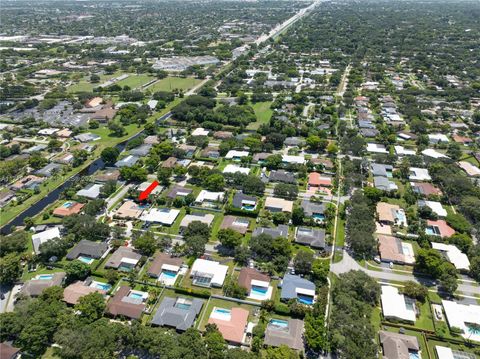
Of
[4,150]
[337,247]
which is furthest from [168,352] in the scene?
[4,150]

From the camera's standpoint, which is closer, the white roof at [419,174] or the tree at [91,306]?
the tree at [91,306]

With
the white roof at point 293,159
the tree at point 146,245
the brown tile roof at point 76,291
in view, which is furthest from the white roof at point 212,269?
the white roof at point 293,159

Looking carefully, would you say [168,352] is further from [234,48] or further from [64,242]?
A: [234,48]

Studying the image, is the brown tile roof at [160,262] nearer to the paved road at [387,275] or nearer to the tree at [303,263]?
the tree at [303,263]

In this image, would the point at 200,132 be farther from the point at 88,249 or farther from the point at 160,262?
the point at 160,262

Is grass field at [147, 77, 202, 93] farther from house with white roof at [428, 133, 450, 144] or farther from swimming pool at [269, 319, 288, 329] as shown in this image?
swimming pool at [269, 319, 288, 329]

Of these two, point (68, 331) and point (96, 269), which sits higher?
point (68, 331)

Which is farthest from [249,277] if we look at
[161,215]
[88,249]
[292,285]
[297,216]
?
[88,249]
